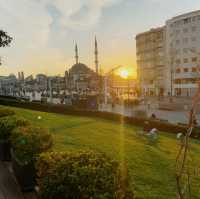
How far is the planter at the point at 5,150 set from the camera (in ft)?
25.3

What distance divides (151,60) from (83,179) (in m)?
92.0

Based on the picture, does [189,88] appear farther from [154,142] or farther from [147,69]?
[154,142]

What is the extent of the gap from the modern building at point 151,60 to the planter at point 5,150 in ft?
268

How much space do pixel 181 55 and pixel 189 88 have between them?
1007 centimetres

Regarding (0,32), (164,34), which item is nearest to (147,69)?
(164,34)

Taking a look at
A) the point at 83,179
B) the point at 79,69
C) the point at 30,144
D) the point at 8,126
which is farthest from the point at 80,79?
the point at 83,179

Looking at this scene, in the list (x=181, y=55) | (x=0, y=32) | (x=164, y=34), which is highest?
(x=164, y=34)

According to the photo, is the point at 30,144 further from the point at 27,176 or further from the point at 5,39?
the point at 5,39

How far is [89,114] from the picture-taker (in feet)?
86.4

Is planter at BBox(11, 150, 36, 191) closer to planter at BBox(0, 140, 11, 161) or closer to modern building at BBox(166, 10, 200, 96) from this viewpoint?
planter at BBox(0, 140, 11, 161)

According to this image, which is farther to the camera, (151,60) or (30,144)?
(151,60)

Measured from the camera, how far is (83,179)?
3.65 metres

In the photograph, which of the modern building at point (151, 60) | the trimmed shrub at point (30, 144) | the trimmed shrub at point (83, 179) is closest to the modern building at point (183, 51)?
the modern building at point (151, 60)

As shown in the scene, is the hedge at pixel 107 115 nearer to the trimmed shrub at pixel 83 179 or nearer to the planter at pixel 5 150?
the planter at pixel 5 150
